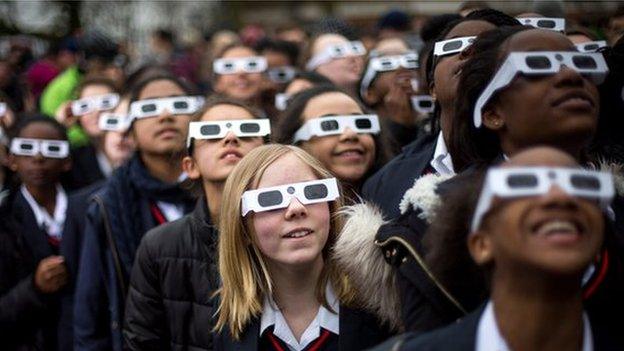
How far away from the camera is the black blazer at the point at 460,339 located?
253 centimetres

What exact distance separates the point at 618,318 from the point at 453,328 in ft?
1.57

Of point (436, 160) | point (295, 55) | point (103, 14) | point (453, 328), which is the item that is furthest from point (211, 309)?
point (103, 14)

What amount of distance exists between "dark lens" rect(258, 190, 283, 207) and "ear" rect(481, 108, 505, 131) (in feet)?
3.11

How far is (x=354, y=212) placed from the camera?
11.1ft

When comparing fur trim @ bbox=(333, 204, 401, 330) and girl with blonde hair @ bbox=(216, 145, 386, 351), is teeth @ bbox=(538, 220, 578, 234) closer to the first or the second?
fur trim @ bbox=(333, 204, 401, 330)

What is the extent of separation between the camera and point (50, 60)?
15.0 meters

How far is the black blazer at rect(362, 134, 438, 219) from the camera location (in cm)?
405

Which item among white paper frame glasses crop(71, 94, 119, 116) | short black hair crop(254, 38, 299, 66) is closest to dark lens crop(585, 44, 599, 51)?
white paper frame glasses crop(71, 94, 119, 116)

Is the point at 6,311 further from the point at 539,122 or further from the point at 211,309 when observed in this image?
the point at 539,122

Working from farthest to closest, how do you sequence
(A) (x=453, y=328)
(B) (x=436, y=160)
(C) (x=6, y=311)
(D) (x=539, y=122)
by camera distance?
(C) (x=6, y=311), (B) (x=436, y=160), (D) (x=539, y=122), (A) (x=453, y=328)

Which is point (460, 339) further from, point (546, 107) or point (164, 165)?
point (164, 165)

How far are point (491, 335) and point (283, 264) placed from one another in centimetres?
134

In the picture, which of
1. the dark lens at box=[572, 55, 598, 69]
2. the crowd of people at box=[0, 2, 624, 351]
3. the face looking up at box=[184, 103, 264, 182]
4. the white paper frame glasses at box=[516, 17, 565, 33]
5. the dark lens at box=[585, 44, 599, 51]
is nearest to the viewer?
the crowd of people at box=[0, 2, 624, 351]

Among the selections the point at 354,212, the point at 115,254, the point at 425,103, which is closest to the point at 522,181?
the point at 354,212
